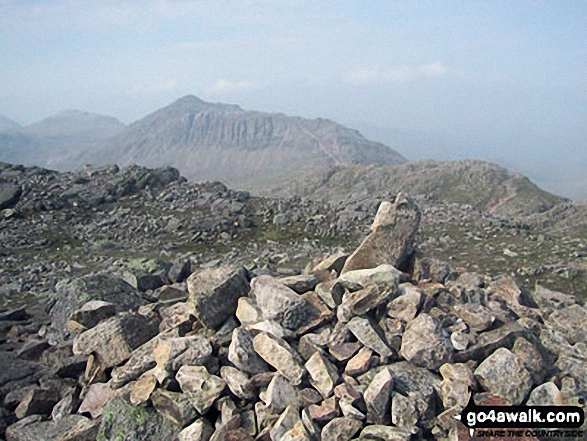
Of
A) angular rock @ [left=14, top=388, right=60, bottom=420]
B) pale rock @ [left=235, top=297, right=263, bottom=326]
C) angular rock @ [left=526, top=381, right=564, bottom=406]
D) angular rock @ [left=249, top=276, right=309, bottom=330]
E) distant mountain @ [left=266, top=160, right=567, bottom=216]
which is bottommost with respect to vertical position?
distant mountain @ [left=266, top=160, right=567, bottom=216]

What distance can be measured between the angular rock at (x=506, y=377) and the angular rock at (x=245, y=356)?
383cm

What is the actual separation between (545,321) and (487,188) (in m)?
82.7

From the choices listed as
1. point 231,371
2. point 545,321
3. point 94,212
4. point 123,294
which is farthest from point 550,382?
point 94,212

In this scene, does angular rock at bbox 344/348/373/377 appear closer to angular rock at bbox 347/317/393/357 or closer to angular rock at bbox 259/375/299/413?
angular rock at bbox 347/317/393/357

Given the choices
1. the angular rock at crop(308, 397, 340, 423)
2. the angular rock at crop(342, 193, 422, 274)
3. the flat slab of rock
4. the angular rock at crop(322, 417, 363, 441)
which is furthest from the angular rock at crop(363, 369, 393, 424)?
the flat slab of rock

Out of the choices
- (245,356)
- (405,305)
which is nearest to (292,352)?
(245,356)

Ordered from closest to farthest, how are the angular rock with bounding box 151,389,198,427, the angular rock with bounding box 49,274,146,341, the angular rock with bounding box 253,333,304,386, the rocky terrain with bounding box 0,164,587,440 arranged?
the rocky terrain with bounding box 0,164,587,440 < the angular rock with bounding box 151,389,198,427 < the angular rock with bounding box 253,333,304,386 < the angular rock with bounding box 49,274,146,341

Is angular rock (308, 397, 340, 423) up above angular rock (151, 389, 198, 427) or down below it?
above

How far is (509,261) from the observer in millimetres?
25109

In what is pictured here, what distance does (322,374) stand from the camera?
926cm

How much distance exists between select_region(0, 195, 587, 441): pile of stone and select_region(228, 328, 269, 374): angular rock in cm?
3

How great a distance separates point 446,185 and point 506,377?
298 feet

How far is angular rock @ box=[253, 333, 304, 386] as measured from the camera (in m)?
9.39

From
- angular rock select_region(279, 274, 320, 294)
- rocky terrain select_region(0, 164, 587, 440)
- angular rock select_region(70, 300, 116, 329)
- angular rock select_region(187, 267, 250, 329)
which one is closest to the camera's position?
rocky terrain select_region(0, 164, 587, 440)
